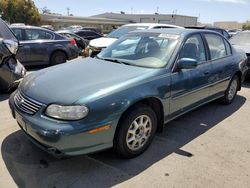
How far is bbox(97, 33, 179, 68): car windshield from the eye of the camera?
3.62 meters

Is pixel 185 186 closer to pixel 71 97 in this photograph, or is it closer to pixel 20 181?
pixel 71 97

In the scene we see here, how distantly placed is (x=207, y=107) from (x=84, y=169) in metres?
3.09

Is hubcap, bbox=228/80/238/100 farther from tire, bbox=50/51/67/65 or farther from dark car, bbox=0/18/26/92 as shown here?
tire, bbox=50/51/67/65

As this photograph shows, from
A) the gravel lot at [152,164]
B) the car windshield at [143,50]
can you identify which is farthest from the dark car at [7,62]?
the car windshield at [143,50]

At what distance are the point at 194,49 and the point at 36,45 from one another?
5872 mm

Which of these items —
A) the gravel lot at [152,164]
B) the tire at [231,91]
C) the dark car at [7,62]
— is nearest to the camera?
the gravel lot at [152,164]

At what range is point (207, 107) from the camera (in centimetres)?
520

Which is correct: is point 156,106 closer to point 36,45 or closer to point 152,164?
point 152,164

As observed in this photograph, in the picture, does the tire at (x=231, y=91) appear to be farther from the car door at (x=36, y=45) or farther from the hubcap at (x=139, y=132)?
the car door at (x=36, y=45)

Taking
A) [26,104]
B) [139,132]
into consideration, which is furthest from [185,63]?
[26,104]

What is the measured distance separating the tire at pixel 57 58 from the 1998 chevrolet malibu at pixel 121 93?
511 cm

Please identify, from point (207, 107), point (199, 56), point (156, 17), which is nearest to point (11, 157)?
point (199, 56)

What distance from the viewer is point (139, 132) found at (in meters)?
3.20

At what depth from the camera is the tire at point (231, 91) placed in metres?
5.23
